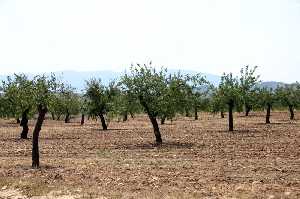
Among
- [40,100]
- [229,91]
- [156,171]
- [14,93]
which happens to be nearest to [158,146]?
[40,100]

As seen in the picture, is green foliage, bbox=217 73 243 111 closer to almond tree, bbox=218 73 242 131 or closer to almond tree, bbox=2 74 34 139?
almond tree, bbox=218 73 242 131

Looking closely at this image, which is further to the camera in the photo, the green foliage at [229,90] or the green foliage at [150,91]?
the green foliage at [229,90]

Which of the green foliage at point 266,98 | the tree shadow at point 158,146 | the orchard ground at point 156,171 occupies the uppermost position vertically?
the green foliage at point 266,98

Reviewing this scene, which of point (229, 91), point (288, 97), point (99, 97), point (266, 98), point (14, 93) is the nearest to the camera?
point (14, 93)

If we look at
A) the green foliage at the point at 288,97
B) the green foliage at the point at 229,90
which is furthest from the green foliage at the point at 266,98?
the green foliage at the point at 229,90

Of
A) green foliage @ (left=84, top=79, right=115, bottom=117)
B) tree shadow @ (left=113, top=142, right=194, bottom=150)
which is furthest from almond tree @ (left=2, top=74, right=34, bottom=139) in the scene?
tree shadow @ (left=113, top=142, right=194, bottom=150)

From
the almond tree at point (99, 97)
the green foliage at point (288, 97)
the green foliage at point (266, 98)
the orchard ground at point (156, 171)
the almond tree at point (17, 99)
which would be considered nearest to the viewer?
the orchard ground at point (156, 171)

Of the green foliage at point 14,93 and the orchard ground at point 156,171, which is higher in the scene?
the green foliage at point 14,93

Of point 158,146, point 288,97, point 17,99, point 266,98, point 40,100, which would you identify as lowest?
point 158,146

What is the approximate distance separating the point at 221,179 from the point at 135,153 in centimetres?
1406

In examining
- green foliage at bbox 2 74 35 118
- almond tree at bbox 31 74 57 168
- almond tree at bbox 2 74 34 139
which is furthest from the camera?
green foliage at bbox 2 74 35 118

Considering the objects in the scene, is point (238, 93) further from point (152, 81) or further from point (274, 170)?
point (274, 170)

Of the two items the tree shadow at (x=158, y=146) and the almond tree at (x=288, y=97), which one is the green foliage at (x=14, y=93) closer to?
the tree shadow at (x=158, y=146)

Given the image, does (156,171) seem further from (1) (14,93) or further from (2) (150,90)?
(1) (14,93)
